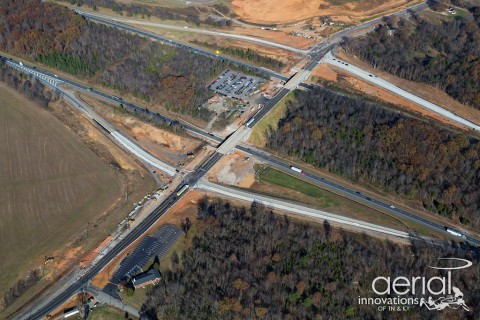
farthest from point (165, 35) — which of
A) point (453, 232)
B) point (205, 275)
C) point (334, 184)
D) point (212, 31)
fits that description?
point (453, 232)

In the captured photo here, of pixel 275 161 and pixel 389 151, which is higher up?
pixel 389 151

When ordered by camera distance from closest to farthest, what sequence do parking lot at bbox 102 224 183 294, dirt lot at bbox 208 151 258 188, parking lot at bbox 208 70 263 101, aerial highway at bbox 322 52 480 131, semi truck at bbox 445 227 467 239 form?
parking lot at bbox 102 224 183 294 → semi truck at bbox 445 227 467 239 → dirt lot at bbox 208 151 258 188 → aerial highway at bbox 322 52 480 131 → parking lot at bbox 208 70 263 101

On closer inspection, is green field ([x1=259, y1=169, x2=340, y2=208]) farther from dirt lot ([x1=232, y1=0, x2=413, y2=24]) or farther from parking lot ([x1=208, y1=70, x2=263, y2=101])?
dirt lot ([x1=232, y1=0, x2=413, y2=24])

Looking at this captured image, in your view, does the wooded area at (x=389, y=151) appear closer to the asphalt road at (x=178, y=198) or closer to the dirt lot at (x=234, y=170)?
the asphalt road at (x=178, y=198)

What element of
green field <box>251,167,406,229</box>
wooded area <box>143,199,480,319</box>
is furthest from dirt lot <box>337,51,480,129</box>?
wooded area <box>143,199,480,319</box>

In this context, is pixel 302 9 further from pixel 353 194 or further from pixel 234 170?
pixel 353 194

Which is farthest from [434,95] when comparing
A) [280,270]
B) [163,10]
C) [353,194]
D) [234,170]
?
[163,10]
